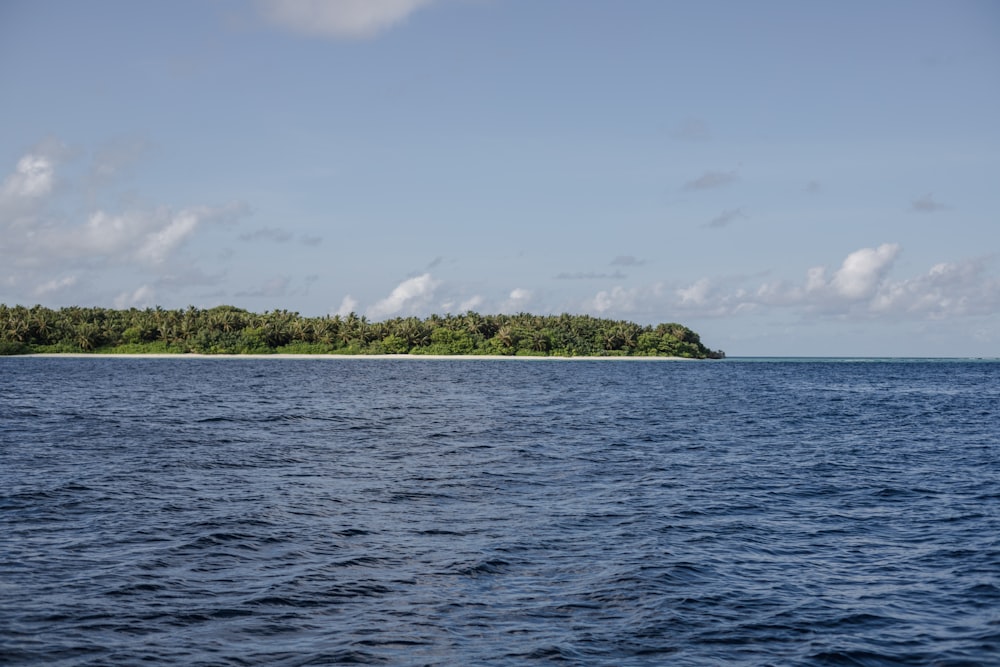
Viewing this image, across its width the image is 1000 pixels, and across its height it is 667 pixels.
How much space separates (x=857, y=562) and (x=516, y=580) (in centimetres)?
1031

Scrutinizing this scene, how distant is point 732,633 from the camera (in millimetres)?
16344

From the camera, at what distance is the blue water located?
1561 centimetres

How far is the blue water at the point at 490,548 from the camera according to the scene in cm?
1561

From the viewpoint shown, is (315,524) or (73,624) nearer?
(73,624)

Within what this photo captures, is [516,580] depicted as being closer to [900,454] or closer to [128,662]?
[128,662]

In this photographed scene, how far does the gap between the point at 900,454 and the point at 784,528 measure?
80.7 feet

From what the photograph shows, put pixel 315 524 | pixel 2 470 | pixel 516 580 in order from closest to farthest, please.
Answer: pixel 516 580 < pixel 315 524 < pixel 2 470

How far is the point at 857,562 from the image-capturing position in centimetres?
2225

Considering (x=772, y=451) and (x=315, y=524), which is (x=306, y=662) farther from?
(x=772, y=451)

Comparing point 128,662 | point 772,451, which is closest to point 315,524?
point 128,662

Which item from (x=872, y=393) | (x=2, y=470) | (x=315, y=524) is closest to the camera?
(x=315, y=524)

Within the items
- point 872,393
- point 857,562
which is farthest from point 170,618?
point 872,393

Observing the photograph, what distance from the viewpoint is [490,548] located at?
75.1 ft

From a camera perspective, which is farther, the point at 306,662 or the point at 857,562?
the point at 857,562
